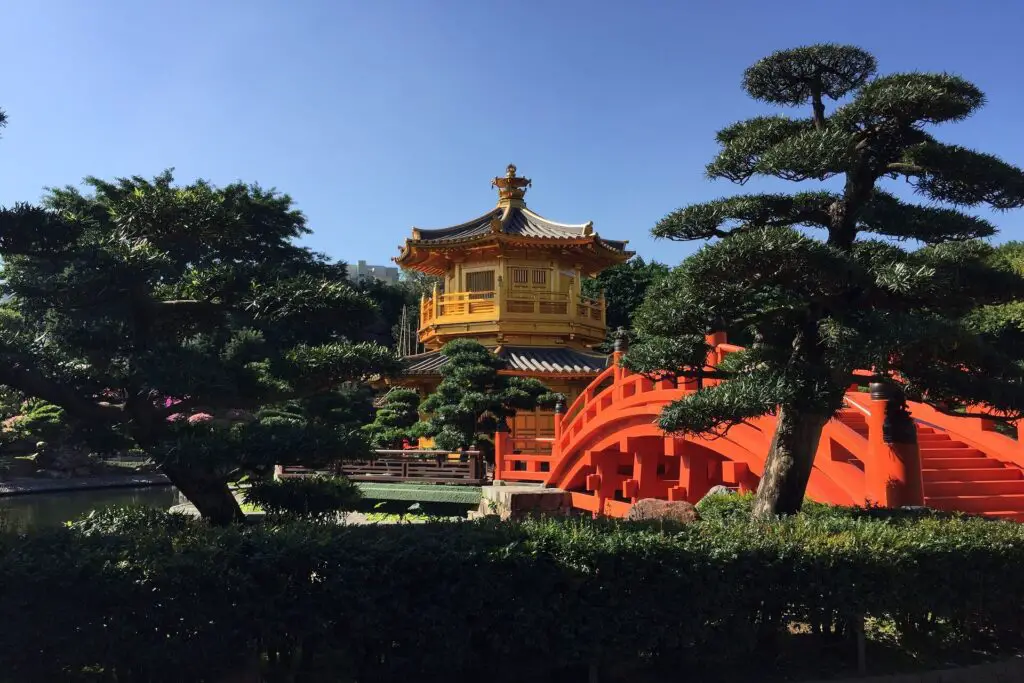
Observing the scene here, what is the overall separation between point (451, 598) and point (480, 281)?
19614mm

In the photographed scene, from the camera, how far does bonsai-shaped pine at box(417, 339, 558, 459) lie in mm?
18781

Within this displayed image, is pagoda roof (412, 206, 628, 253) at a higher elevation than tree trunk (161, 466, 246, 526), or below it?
higher

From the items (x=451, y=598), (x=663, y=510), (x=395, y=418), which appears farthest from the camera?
(x=395, y=418)

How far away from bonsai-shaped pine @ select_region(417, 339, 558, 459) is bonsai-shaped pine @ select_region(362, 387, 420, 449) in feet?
7.99

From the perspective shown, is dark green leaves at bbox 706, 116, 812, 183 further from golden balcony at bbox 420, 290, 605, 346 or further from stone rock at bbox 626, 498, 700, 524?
golden balcony at bbox 420, 290, 605, 346

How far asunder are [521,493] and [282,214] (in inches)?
925

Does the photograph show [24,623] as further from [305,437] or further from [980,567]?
[980,567]

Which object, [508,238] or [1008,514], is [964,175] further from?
[508,238]

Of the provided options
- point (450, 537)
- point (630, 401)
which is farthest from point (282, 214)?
point (450, 537)

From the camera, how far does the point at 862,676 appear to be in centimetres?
516

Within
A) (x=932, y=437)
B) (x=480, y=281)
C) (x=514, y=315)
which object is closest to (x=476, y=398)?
(x=514, y=315)

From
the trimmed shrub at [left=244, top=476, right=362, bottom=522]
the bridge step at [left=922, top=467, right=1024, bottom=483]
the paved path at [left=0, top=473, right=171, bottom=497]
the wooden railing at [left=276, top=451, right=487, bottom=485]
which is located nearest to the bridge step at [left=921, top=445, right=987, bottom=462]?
the bridge step at [left=922, top=467, right=1024, bottom=483]

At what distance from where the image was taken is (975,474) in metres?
9.90

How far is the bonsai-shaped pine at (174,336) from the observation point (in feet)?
19.1
